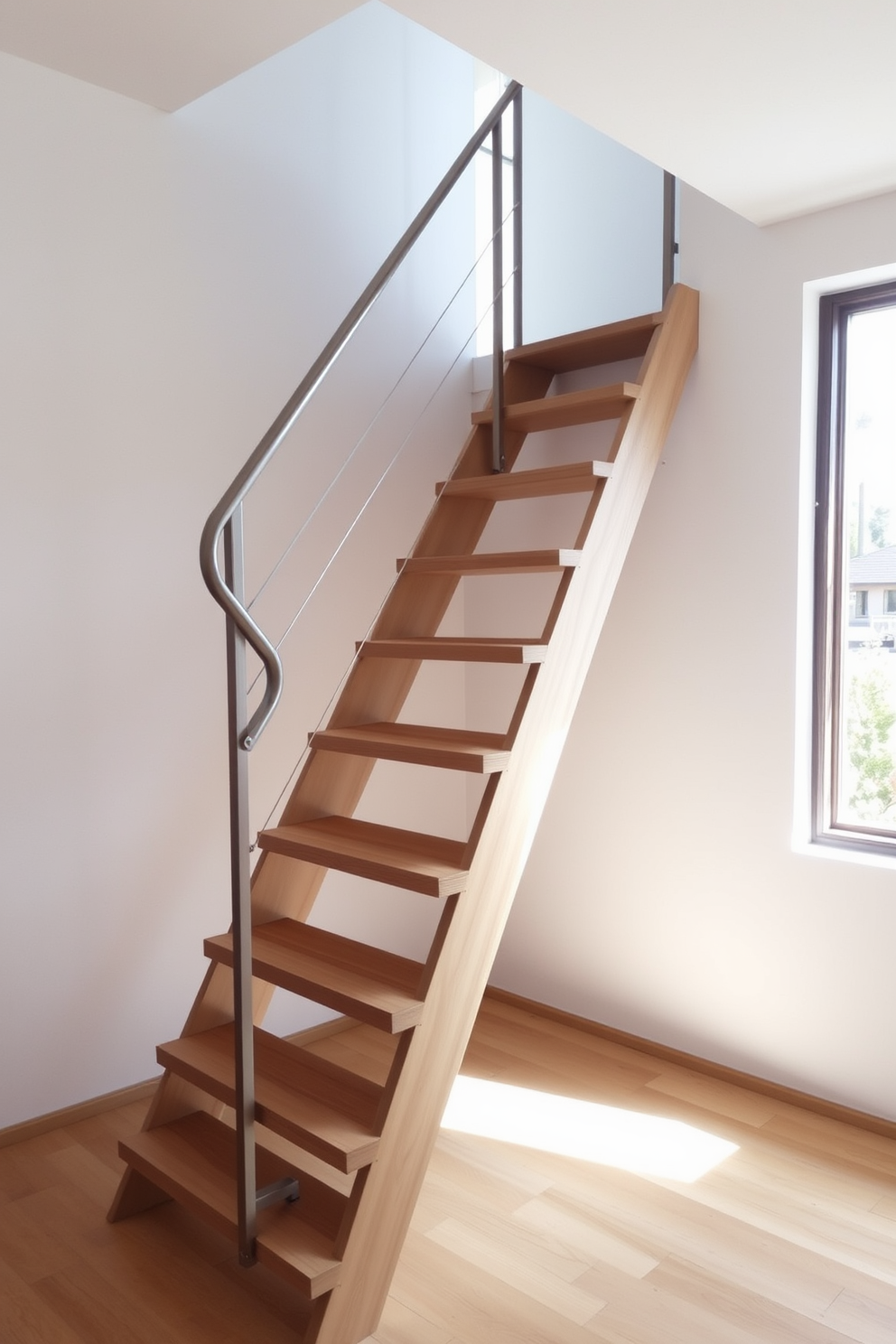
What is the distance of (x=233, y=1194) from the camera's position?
90.7 inches

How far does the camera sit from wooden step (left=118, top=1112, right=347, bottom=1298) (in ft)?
6.93

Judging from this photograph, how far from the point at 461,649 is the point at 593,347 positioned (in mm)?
1319

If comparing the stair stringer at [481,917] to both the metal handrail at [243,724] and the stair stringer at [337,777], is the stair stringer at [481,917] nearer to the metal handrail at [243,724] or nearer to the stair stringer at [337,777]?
the metal handrail at [243,724]

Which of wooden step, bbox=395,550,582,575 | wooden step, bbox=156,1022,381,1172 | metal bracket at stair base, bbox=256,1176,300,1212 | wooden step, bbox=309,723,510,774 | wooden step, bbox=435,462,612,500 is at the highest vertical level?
wooden step, bbox=435,462,612,500

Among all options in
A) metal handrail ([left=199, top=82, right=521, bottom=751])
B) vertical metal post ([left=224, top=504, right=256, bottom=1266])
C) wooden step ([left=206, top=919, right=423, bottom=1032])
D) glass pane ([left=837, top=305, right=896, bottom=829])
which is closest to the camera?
metal handrail ([left=199, top=82, right=521, bottom=751])

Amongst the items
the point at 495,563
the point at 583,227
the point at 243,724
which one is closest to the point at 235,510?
the point at 243,724

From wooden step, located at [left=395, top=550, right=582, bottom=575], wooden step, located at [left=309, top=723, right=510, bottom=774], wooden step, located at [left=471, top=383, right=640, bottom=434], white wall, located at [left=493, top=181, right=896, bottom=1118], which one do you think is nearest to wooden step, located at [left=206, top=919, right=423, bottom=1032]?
wooden step, located at [left=309, top=723, right=510, bottom=774]

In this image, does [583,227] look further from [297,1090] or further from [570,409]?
[297,1090]

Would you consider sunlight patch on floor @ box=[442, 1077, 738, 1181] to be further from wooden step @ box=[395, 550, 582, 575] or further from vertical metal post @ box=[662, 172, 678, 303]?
vertical metal post @ box=[662, 172, 678, 303]

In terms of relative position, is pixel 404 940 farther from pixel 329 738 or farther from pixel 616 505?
pixel 616 505

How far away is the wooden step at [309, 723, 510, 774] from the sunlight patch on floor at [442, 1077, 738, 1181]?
1.09 meters

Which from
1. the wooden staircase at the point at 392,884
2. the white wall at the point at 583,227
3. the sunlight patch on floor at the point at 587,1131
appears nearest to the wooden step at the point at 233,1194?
the wooden staircase at the point at 392,884

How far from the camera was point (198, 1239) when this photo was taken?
2.49 meters

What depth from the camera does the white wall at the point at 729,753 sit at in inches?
121
